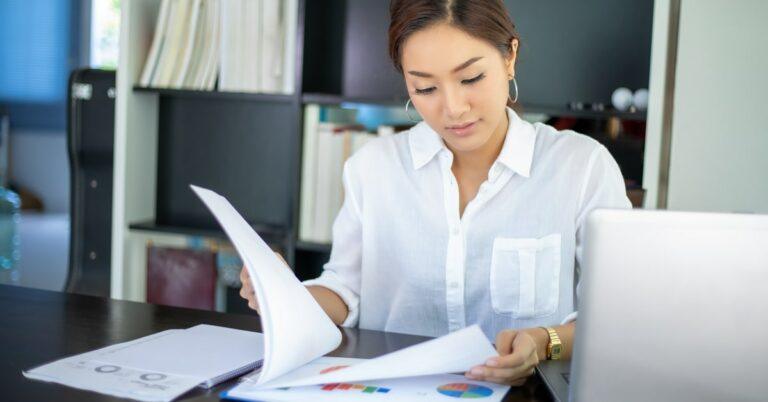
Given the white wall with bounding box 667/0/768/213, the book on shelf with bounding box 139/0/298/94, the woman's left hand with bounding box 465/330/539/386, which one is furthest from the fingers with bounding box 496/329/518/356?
the book on shelf with bounding box 139/0/298/94

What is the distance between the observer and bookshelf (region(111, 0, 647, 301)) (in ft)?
8.77

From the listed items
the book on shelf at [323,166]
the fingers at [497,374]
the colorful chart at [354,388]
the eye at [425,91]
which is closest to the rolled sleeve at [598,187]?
the eye at [425,91]

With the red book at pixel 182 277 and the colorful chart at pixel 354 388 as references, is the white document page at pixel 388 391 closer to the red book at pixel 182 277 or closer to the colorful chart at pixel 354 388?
the colorful chart at pixel 354 388

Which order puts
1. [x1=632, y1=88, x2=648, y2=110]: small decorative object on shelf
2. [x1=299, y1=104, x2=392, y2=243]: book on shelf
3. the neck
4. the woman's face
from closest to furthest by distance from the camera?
1. the woman's face
2. the neck
3. [x1=632, y1=88, x2=648, y2=110]: small decorative object on shelf
4. [x1=299, y1=104, x2=392, y2=243]: book on shelf

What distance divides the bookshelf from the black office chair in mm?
116

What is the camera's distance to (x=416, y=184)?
5.34 ft

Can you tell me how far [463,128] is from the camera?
144cm

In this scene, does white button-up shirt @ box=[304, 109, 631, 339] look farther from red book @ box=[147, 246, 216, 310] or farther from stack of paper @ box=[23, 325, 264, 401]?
red book @ box=[147, 246, 216, 310]

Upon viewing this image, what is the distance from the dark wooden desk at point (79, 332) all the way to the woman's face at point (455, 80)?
373mm

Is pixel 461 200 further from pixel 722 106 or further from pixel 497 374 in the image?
pixel 722 106

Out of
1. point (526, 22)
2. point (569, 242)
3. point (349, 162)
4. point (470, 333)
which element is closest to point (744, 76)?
point (526, 22)

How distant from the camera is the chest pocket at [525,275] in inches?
60.6

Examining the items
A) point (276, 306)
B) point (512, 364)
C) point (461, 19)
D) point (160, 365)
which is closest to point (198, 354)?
point (160, 365)

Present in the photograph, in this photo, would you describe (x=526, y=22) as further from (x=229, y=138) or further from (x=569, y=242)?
(x=569, y=242)
